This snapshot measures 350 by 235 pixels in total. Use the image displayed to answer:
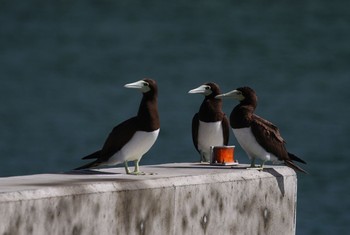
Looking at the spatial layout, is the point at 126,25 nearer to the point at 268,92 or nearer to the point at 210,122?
the point at 268,92

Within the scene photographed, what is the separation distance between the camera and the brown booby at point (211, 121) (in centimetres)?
1460

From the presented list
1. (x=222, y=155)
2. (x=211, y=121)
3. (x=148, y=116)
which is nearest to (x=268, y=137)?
(x=222, y=155)

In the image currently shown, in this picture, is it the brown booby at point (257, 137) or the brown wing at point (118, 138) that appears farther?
the brown booby at point (257, 137)

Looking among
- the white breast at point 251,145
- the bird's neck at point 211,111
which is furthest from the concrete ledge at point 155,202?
the bird's neck at point 211,111

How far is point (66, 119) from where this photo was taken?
48375mm

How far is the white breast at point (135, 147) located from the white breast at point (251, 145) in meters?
1.29

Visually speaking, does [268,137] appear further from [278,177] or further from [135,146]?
[135,146]

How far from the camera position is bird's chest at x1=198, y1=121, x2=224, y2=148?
14602mm

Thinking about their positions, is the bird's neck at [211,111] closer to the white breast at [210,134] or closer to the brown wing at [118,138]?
the white breast at [210,134]

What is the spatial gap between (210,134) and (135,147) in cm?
189

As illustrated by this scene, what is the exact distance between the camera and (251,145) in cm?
1388

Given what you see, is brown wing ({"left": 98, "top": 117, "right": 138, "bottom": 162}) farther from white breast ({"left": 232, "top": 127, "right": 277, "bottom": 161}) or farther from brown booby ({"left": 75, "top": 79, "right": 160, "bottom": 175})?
white breast ({"left": 232, "top": 127, "right": 277, "bottom": 161})

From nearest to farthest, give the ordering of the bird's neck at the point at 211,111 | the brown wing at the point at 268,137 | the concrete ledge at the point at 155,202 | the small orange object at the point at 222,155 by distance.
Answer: the concrete ledge at the point at 155,202, the brown wing at the point at 268,137, the small orange object at the point at 222,155, the bird's neck at the point at 211,111

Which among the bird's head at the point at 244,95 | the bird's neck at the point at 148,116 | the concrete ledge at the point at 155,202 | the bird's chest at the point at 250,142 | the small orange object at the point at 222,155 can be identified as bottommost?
the concrete ledge at the point at 155,202
